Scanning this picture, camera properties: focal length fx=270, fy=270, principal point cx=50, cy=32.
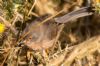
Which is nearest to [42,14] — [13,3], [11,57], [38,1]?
[38,1]

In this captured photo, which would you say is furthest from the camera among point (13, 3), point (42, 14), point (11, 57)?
point (42, 14)

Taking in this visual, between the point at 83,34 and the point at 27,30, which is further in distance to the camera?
the point at 83,34

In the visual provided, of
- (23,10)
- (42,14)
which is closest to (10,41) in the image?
(23,10)

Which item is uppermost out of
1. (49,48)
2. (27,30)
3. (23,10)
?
(23,10)

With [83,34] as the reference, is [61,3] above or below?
above

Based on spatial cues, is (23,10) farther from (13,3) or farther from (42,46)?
(42,46)

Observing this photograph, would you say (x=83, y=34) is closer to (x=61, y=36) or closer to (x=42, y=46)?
(x=61, y=36)

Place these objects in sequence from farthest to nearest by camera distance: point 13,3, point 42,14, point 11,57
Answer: point 42,14
point 13,3
point 11,57
